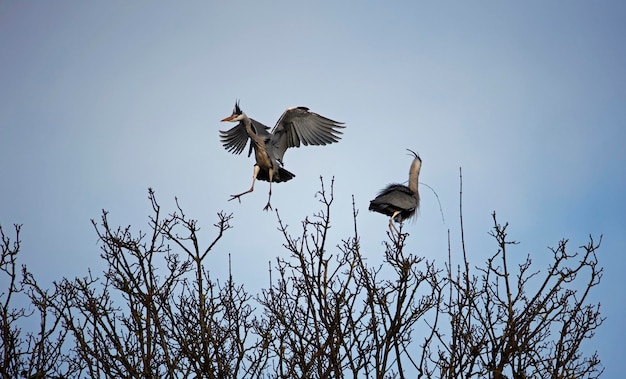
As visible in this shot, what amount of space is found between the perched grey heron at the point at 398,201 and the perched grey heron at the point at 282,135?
54.8 inches

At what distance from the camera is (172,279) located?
231 inches

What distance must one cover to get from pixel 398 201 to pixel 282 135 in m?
2.32

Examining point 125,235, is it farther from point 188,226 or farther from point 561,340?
point 561,340

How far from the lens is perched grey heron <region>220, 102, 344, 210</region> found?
36.2 ft

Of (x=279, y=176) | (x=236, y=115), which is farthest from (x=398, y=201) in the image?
(x=236, y=115)

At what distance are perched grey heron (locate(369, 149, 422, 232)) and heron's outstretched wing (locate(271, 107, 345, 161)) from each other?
138cm

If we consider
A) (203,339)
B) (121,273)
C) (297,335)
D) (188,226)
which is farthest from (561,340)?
(121,273)

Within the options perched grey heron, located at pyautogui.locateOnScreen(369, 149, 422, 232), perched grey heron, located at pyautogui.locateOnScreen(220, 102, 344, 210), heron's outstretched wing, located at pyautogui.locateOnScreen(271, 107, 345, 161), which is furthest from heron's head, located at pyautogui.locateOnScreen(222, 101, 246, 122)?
perched grey heron, located at pyautogui.locateOnScreen(369, 149, 422, 232)

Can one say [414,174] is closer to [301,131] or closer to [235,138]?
[301,131]

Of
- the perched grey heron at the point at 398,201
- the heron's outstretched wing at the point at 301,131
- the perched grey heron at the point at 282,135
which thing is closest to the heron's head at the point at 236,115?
the perched grey heron at the point at 282,135

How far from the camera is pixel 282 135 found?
11461mm

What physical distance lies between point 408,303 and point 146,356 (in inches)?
78.6

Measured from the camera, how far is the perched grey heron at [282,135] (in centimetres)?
1102

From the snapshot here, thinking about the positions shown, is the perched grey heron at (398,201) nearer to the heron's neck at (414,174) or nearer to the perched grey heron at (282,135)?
the heron's neck at (414,174)
